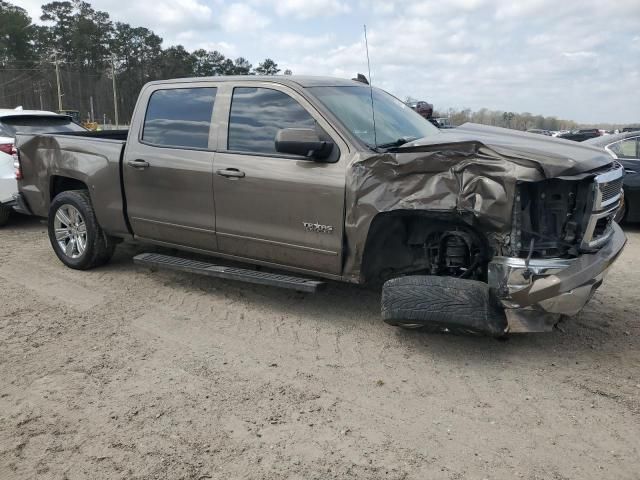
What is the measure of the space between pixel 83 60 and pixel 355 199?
55.7 metres

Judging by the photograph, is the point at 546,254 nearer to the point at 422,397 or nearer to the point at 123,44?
the point at 422,397

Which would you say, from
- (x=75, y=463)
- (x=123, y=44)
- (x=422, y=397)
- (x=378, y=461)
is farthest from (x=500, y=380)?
(x=123, y=44)

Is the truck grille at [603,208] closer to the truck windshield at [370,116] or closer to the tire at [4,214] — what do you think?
the truck windshield at [370,116]

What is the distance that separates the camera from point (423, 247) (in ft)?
14.3

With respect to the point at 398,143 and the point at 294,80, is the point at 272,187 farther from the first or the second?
the point at 398,143

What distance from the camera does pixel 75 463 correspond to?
2.90 meters

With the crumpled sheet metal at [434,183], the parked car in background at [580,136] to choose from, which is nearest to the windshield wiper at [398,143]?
the crumpled sheet metal at [434,183]

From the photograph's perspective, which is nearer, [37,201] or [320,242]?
[320,242]

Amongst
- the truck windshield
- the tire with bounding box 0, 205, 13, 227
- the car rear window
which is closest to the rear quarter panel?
the tire with bounding box 0, 205, 13, 227

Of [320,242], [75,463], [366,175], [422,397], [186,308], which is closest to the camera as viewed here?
[75,463]

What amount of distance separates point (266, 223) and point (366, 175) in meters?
1.03

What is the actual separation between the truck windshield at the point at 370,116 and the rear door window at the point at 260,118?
24cm

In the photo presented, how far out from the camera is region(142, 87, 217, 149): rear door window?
16.6 ft

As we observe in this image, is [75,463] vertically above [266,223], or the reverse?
[266,223]
